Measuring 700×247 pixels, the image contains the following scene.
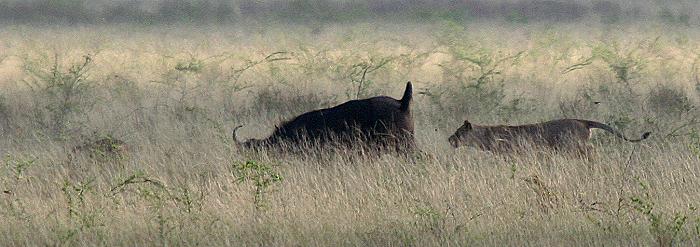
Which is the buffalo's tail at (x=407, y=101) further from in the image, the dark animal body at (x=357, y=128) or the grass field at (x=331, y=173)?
the grass field at (x=331, y=173)

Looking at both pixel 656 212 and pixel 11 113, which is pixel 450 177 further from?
pixel 11 113

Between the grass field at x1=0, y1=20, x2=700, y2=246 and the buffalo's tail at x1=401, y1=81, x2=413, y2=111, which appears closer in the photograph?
the grass field at x1=0, y1=20, x2=700, y2=246

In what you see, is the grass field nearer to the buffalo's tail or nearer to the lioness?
the lioness

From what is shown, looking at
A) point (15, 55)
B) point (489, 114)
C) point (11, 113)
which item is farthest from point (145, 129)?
point (15, 55)

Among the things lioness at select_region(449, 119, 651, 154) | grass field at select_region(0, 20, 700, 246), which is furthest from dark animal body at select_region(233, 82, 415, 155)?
lioness at select_region(449, 119, 651, 154)

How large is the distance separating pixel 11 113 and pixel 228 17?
2767 centimetres

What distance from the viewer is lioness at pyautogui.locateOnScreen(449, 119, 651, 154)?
30.2 ft

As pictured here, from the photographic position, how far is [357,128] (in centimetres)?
922

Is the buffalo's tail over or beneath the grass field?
over

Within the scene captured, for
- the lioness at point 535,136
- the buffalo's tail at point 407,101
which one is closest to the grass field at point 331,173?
the lioness at point 535,136

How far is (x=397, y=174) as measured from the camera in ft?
27.9

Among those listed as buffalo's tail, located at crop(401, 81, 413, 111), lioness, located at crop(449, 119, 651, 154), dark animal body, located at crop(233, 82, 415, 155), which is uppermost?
buffalo's tail, located at crop(401, 81, 413, 111)

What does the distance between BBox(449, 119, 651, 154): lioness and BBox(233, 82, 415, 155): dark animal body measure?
54cm

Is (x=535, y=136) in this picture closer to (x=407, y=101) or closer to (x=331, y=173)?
(x=407, y=101)
